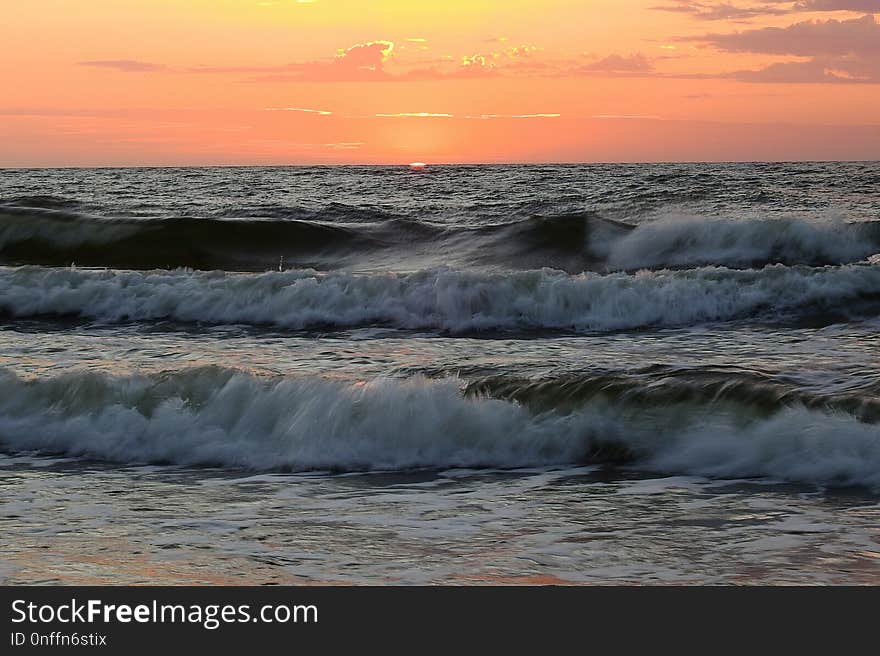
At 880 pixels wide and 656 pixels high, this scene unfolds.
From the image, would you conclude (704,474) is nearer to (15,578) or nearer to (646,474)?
(646,474)

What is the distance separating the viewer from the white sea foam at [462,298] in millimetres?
14156

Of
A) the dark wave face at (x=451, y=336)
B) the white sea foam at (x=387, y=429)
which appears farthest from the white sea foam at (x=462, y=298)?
the white sea foam at (x=387, y=429)

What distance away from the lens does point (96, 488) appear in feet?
23.1

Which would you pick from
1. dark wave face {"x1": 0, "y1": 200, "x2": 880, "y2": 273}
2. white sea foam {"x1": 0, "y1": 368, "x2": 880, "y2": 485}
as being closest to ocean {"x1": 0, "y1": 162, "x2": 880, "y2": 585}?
white sea foam {"x1": 0, "y1": 368, "x2": 880, "y2": 485}

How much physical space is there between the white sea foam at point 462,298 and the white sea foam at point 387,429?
521 centimetres

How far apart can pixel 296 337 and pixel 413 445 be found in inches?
216

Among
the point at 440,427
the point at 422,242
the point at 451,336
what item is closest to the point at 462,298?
the point at 451,336

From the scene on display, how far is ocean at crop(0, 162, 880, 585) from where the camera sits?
17.8 feet

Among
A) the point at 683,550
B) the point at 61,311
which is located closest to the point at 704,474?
the point at 683,550

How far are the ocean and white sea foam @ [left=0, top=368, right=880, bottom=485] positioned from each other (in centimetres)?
2

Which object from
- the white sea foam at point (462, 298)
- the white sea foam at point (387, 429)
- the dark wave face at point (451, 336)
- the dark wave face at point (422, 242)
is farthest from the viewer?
the dark wave face at point (422, 242)

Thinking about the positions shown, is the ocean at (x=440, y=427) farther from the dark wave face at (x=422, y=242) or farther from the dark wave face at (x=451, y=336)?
the dark wave face at (x=422, y=242)

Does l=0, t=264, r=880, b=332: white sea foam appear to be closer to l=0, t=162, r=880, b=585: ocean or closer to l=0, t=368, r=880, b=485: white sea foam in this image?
l=0, t=162, r=880, b=585: ocean

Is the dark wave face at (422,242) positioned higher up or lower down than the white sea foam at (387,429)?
higher up
